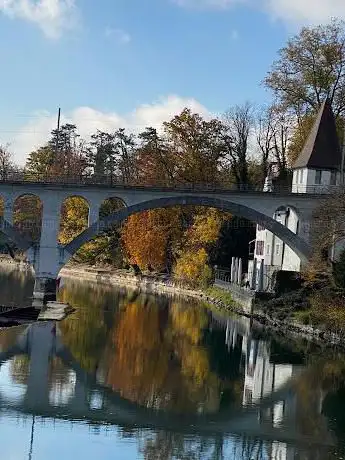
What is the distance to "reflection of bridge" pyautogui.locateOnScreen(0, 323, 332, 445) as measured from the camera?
67.9 feet

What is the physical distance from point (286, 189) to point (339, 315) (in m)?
20.3

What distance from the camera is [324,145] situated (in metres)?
50.4

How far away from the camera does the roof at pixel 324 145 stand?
4988 centimetres

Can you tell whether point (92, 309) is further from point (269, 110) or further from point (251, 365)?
point (269, 110)

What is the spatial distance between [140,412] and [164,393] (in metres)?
2.92

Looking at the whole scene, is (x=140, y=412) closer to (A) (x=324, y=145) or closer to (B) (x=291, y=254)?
(B) (x=291, y=254)

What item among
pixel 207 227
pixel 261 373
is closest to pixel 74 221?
pixel 207 227

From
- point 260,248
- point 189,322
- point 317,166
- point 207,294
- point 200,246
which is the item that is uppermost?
point 317,166

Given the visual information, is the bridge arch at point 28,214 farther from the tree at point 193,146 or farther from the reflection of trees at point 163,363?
the reflection of trees at point 163,363

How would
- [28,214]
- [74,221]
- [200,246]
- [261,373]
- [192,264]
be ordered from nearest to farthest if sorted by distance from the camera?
[261,373] < [192,264] < [200,246] < [74,221] < [28,214]

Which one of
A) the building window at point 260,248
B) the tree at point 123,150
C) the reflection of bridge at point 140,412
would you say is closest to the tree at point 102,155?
the tree at point 123,150

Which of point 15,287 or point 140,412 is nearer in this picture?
point 140,412

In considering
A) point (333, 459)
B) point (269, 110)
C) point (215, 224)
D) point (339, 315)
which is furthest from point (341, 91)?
point (333, 459)

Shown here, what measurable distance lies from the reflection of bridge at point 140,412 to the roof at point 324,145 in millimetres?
25787
